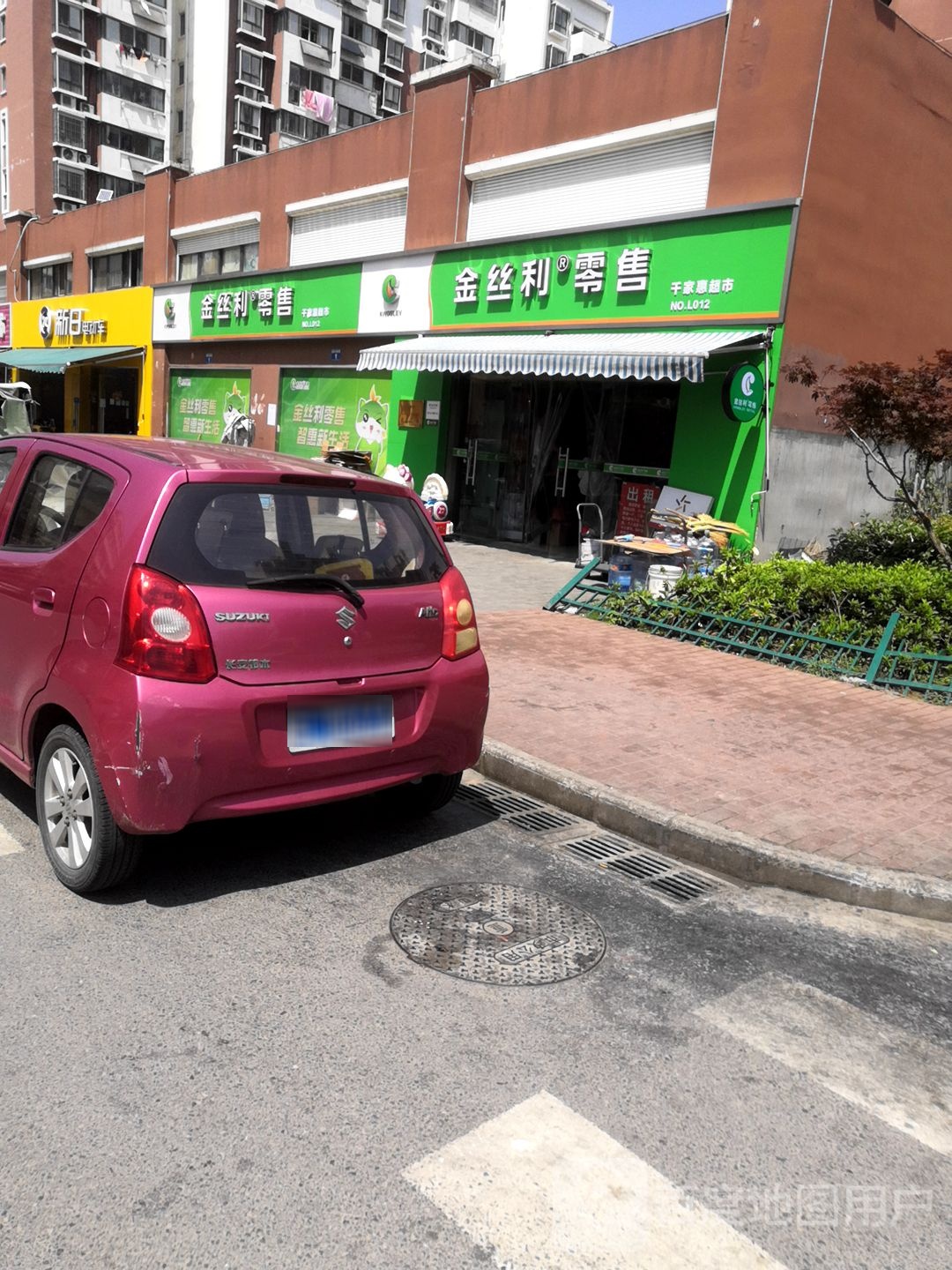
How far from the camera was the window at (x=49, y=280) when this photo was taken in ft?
102

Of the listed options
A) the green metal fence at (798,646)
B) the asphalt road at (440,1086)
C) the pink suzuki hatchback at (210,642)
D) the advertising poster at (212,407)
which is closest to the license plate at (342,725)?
the pink suzuki hatchback at (210,642)

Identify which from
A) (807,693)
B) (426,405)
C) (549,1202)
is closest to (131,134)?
(426,405)

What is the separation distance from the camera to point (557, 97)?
15.0 meters

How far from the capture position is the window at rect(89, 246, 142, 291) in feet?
88.9

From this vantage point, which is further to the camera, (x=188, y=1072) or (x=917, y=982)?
(x=917, y=982)

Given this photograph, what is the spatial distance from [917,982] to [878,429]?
7518 mm

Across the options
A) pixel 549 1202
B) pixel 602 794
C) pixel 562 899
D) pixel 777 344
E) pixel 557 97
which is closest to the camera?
pixel 549 1202

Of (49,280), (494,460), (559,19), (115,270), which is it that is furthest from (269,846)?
(559,19)

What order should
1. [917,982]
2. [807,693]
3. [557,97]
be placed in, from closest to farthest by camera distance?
[917,982], [807,693], [557,97]

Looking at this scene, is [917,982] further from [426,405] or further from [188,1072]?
[426,405]

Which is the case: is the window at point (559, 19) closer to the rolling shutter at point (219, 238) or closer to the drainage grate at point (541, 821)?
the rolling shutter at point (219, 238)

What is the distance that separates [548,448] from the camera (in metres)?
15.8

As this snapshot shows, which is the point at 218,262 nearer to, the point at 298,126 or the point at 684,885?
the point at 684,885

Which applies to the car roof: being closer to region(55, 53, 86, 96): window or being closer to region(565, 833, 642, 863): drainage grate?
region(565, 833, 642, 863): drainage grate
